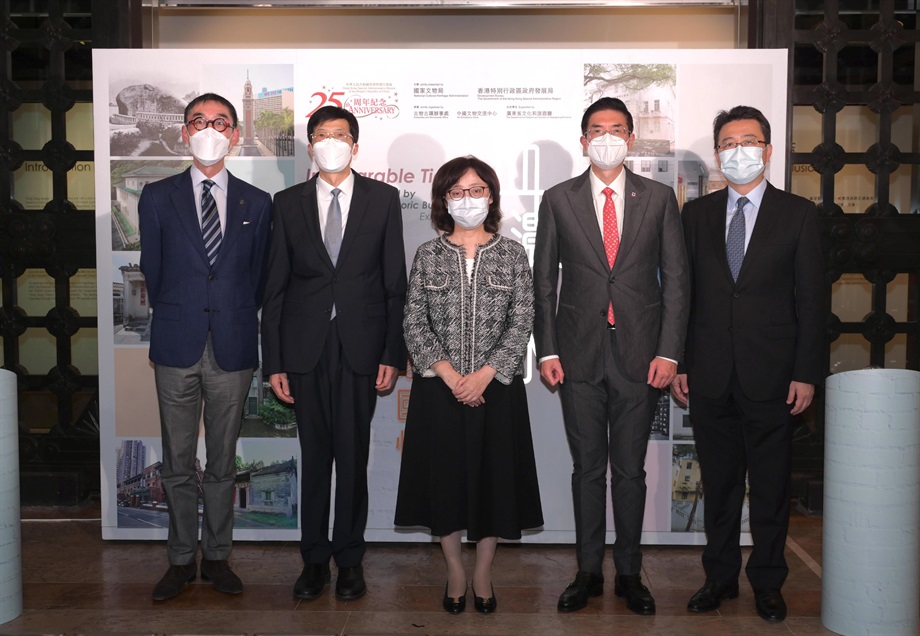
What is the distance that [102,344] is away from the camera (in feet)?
14.2

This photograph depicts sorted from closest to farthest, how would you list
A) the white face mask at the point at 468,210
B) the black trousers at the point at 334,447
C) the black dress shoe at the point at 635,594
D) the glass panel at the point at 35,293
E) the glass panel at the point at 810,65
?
the white face mask at the point at 468,210
the black dress shoe at the point at 635,594
the black trousers at the point at 334,447
the glass panel at the point at 810,65
the glass panel at the point at 35,293

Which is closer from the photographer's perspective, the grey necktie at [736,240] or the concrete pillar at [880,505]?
the concrete pillar at [880,505]

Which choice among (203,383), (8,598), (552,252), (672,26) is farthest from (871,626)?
(672,26)

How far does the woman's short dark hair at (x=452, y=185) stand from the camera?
3447 millimetres

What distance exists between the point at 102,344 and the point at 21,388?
1.12 metres

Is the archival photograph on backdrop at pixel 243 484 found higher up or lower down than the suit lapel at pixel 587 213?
lower down

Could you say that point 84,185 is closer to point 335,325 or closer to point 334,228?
point 334,228

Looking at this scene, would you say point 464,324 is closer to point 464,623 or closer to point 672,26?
point 464,623

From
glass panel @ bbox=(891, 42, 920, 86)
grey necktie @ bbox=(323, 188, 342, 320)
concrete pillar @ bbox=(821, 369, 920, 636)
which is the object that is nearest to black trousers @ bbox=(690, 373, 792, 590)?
concrete pillar @ bbox=(821, 369, 920, 636)

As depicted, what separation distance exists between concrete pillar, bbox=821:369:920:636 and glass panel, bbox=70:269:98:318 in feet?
13.1

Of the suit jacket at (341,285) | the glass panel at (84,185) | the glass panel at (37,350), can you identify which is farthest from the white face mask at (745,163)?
the glass panel at (37,350)

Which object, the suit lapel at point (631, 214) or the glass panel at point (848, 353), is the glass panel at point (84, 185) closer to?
the suit lapel at point (631, 214)

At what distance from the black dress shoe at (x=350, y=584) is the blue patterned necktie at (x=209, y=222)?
4.48ft

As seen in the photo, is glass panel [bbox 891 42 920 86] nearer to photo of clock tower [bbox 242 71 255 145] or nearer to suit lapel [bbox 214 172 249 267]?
photo of clock tower [bbox 242 71 255 145]
